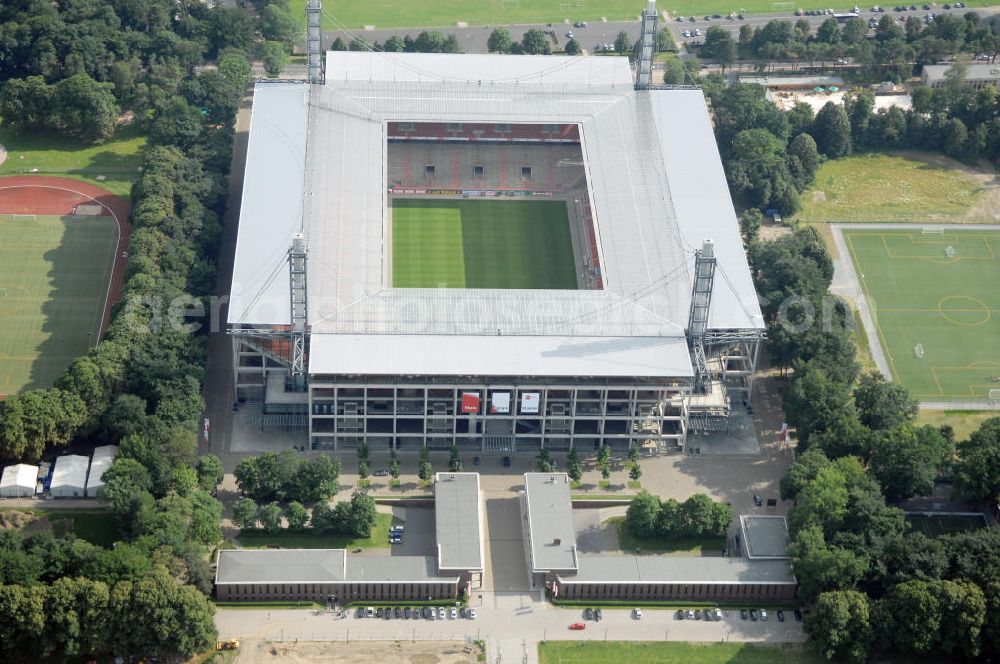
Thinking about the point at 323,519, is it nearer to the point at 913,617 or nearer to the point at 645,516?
the point at 645,516

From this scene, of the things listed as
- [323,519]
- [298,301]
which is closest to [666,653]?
[323,519]

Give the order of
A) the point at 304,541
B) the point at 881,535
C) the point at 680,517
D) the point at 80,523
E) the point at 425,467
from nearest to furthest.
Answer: the point at 881,535 → the point at 80,523 → the point at 304,541 → the point at 680,517 → the point at 425,467

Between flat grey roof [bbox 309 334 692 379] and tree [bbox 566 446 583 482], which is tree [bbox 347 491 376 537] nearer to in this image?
flat grey roof [bbox 309 334 692 379]

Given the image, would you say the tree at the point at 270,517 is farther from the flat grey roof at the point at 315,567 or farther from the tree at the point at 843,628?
the tree at the point at 843,628

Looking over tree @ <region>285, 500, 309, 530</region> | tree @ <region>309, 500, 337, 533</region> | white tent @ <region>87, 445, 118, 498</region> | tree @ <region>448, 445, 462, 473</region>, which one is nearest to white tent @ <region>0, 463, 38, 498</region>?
white tent @ <region>87, 445, 118, 498</region>

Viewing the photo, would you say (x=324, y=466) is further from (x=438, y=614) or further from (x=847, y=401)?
(x=847, y=401)

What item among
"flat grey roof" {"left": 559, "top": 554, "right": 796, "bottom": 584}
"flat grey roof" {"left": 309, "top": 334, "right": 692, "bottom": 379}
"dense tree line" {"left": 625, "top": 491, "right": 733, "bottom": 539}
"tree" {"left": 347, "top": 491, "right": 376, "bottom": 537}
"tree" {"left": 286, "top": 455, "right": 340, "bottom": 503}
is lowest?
"flat grey roof" {"left": 559, "top": 554, "right": 796, "bottom": 584}

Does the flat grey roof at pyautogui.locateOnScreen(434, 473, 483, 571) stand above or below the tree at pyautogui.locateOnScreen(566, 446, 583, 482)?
below
